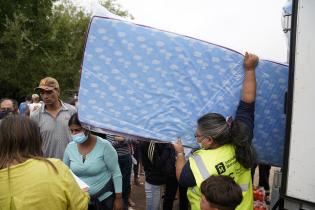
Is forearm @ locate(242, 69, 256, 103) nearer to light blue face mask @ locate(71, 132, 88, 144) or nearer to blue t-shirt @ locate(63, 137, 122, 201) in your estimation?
blue t-shirt @ locate(63, 137, 122, 201)

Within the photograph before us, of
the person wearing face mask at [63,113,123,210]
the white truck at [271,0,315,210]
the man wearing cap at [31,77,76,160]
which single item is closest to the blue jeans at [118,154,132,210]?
the man wearing cap at [31,77,76,160]

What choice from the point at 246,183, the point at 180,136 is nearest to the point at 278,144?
the point at 246,183

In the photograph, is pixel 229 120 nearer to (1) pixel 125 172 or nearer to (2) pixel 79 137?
(2) pixel 79 137

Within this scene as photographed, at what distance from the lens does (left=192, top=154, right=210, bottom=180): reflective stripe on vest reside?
2606 millimetres

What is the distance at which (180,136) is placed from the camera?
9.84 feet

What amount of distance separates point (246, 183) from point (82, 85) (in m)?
1.40

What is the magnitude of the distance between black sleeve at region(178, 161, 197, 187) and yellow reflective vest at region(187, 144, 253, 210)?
26mm

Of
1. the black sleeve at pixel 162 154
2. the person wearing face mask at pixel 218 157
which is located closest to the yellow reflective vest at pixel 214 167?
the person wearing face mask at pixel 218 157

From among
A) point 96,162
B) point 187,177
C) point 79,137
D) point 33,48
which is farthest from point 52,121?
point 33,48

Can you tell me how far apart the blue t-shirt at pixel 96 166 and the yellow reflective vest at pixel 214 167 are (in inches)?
42.7

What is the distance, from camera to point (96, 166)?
3.51m

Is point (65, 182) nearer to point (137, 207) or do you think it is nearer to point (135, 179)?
point (137, 207)

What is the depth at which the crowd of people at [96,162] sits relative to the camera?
6.75ft

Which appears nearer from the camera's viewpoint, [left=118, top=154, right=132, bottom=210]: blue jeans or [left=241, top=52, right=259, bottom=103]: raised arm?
[left=241, top=52, right=259, bottom=103]: raised arm
